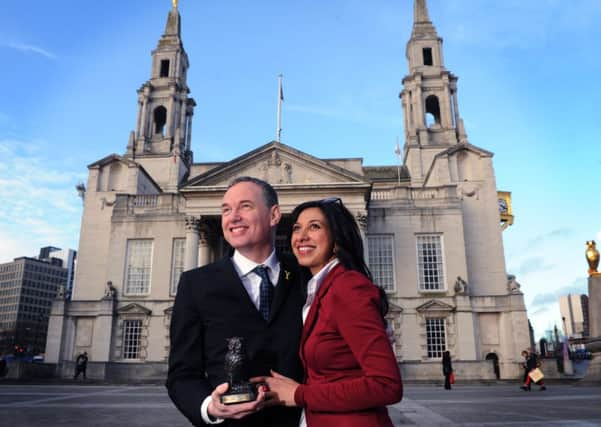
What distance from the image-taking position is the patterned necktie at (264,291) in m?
2.85

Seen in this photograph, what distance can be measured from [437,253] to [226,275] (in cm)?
3291

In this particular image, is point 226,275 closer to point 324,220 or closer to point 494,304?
point 324,220

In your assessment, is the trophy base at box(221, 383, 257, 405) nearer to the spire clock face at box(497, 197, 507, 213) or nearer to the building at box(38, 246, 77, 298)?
the spire clock face at box(497, 197, 507, 213)

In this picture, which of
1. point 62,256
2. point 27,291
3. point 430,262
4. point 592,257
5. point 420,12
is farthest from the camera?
point 62,256

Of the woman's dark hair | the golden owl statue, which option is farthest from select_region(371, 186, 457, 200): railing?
the woman's dark hair

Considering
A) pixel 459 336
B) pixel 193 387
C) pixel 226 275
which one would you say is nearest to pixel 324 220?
pixel 226 275

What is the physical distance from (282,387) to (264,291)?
65 centimetres

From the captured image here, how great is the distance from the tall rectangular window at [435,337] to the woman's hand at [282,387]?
31848 millimetres

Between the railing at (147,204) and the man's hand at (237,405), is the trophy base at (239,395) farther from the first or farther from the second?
the railing at (147,204)

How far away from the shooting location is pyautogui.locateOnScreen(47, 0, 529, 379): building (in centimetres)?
3112

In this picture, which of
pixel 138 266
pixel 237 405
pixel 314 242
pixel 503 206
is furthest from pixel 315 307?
pixel 503 206

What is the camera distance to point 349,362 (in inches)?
94.6

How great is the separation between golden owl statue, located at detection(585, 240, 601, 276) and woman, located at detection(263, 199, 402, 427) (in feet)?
59.5

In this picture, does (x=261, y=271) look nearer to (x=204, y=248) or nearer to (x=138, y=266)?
(x=204, y=248)
